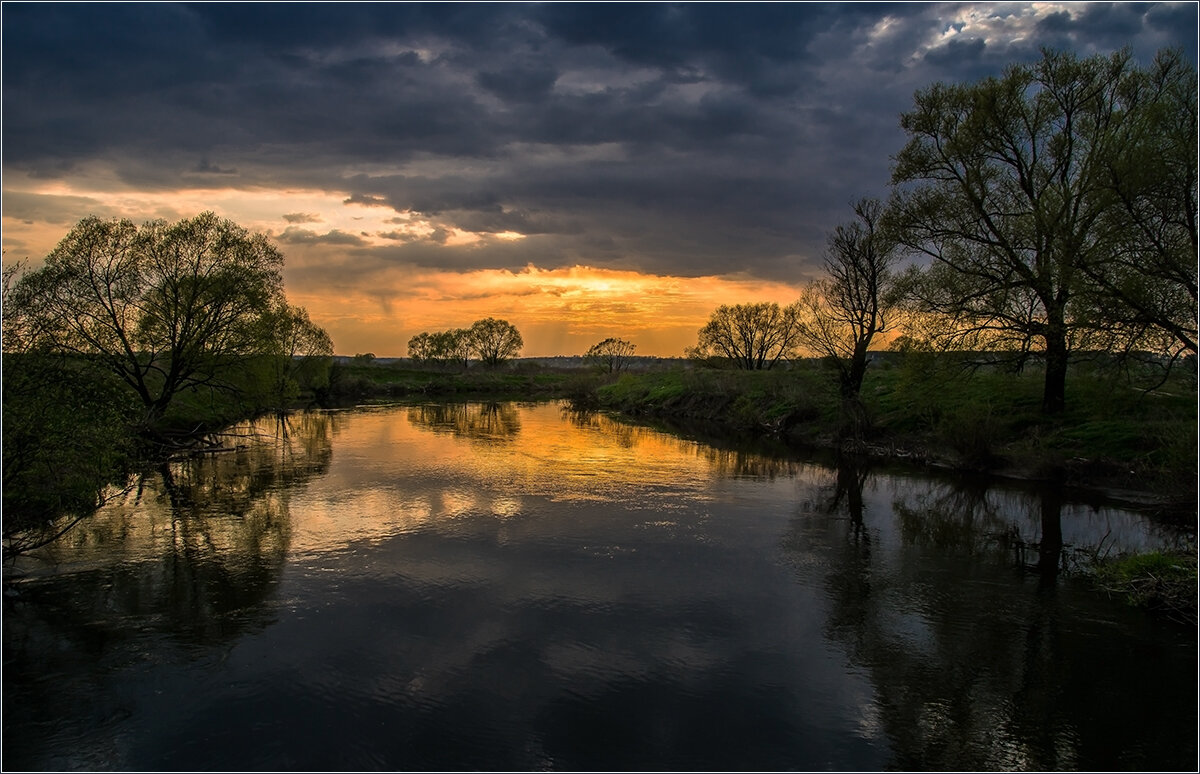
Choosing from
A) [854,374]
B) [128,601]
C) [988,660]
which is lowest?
[128,601]

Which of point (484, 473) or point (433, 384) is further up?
point (433, 384)

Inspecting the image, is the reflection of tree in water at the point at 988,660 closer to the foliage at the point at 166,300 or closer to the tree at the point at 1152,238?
the tree at the point at 1152,238

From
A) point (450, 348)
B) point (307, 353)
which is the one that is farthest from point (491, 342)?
point (307, 353)

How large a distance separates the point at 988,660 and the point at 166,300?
3583cm

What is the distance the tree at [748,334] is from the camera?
261ft

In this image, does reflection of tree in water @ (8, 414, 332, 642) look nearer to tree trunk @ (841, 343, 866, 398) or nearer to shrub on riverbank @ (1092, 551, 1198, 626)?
shrub on riverbank @ (1092, 551, 1198, 626)

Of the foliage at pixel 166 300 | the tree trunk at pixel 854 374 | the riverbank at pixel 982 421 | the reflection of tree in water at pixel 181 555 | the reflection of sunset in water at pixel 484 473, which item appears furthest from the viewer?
the tree trunk at pixel 854 374

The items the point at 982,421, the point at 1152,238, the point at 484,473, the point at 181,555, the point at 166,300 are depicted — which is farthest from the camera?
the point at 166,300

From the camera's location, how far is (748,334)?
8075cm

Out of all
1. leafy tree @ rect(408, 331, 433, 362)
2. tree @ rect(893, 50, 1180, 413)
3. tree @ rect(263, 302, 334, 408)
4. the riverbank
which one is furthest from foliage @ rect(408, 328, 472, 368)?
tree @ rect(893, 50, 1180, 413)

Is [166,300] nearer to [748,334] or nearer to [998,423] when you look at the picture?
[998,423]

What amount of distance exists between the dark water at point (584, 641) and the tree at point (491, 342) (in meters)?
114

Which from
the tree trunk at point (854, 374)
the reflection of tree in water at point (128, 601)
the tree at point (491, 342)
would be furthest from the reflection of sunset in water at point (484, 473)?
the tree at point (491, 342)

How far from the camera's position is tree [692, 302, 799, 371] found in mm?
79625
